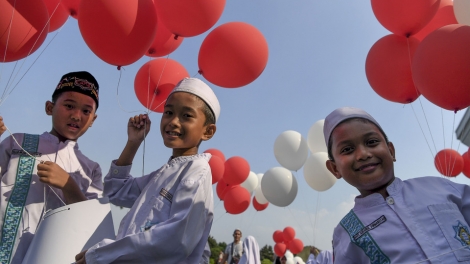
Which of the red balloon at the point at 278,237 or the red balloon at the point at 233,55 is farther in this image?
the red balloon at the point at 278,237

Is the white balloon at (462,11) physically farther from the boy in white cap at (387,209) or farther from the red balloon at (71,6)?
the red balloon at (71,6)

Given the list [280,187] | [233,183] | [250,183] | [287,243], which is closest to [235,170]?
[233,183]

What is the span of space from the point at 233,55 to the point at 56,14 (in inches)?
63.9

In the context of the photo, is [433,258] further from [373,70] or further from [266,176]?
[266,176]

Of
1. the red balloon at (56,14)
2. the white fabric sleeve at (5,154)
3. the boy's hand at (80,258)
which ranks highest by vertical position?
the red balloon at (56,14)

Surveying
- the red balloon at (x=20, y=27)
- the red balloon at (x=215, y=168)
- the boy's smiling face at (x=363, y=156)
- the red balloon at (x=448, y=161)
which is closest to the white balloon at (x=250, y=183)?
the red balloon at (x=215, y=168)

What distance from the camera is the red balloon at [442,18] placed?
11.7 feet

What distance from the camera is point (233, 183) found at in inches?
275

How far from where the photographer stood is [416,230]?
1308 mm

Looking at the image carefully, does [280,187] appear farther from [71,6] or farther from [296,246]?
[71,6]

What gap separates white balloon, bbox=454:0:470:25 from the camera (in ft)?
10.2

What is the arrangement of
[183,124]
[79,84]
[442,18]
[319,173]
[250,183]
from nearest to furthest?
[183,124], [79,84], [442,18], [319,173], [250,183]

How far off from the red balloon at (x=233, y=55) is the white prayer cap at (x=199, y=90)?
4.46ft

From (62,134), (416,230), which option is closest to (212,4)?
(62,134)
